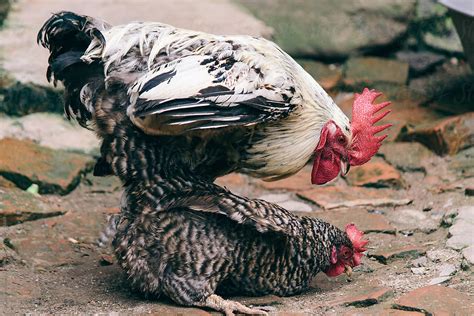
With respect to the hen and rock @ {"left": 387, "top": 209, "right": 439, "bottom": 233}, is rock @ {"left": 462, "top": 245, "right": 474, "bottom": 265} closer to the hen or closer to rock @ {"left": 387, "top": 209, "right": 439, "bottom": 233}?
rock @ {"left": 387, "top": 209, "right": 439, "bottom": 233}

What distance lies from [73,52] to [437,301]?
8.76 feet

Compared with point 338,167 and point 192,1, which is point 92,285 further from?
point 192,1

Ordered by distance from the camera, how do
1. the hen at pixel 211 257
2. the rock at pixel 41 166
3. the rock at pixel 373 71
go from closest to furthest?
the hen at pixel 211 257 → the rock at pixel 41 166 → the rock at pixel 373 71

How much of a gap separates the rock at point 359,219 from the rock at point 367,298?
1201 mm

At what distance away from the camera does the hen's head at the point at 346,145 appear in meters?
5.11

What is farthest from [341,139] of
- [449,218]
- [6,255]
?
[6,255]

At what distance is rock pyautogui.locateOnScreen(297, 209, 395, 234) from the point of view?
20.2 feet

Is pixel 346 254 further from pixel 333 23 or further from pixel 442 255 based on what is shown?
pixel 333 23

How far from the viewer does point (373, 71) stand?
8664mm

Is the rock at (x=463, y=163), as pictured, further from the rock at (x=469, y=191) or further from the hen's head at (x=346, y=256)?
the hen's head at (x=346, y=256)

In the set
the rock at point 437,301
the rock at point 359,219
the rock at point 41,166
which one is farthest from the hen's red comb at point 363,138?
the rock at point 41,166

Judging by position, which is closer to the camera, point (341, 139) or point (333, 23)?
point (341, 139)

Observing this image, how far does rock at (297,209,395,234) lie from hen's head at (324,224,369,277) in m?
0.82

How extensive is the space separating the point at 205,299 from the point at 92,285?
2.82 ft
